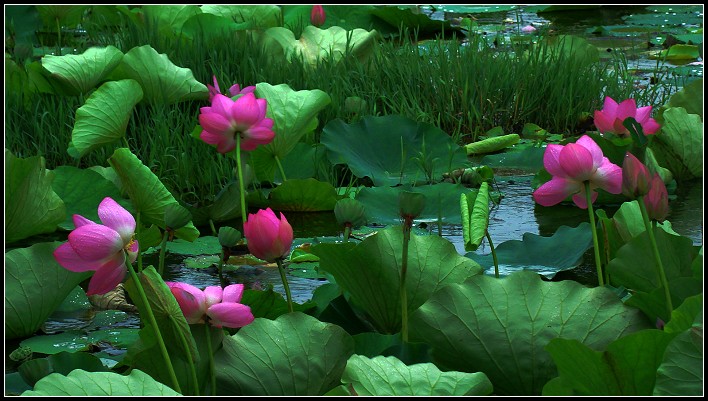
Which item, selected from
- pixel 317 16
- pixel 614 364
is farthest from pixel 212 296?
pixel 317 16

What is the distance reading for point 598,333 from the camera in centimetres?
110

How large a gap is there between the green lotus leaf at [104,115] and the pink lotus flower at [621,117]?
1030mm

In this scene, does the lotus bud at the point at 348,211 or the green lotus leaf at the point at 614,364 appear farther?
the lotus bud at the point at 348,211

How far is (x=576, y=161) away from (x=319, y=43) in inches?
87.4

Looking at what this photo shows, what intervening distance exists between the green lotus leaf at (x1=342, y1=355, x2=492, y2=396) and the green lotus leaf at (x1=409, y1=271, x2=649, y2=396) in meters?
0.14

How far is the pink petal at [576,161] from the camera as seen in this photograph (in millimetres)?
1196

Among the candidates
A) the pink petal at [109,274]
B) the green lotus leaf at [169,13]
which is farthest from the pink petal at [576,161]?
the green lotus leaf at [169,13]

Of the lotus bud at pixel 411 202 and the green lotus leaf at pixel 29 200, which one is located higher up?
the lotus bud at pixel 411 202

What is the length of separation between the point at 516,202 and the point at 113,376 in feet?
4.84

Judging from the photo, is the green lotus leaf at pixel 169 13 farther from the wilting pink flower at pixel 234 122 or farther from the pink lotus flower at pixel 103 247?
the pink lotus flower at pixel 103 247

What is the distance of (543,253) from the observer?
1.62 metres

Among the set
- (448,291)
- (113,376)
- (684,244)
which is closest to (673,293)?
(684,244)

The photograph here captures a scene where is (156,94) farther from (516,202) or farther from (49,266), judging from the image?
(49,266)

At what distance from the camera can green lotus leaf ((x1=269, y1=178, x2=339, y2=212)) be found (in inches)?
81.5
